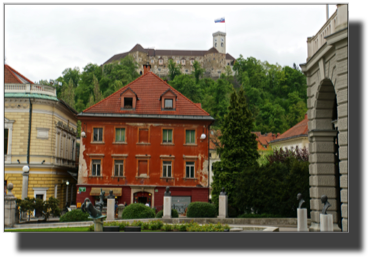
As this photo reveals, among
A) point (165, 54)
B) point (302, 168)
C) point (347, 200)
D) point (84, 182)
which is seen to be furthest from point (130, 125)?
point (165, 54)

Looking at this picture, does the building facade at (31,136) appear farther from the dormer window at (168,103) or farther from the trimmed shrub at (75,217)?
the trimmed shrub at (75,217)

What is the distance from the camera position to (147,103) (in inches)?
1467

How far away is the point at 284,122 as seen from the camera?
7919cm

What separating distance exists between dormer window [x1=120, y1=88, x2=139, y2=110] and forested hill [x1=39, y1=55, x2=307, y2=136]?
3928 cm

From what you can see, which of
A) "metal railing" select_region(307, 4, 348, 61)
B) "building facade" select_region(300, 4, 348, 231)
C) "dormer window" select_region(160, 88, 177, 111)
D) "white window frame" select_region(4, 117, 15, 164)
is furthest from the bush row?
"dormer window" select_region(160, 88, 177, 111)

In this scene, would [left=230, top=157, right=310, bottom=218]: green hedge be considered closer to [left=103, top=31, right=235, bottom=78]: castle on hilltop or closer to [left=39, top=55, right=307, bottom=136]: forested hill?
[left=39, top=55, right=307, bottom=136]: forested hill

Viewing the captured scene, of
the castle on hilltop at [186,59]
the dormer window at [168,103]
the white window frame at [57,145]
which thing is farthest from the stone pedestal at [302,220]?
the castle on hilltop at [186,59]

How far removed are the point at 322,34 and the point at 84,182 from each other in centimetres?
2509

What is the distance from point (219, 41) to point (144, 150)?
460 feet

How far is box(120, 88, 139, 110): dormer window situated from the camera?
3675cm

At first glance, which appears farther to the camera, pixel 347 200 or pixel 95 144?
pixel 95 144

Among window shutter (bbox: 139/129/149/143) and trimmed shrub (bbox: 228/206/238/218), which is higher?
window shutter (bbox: 139/129/149/143)

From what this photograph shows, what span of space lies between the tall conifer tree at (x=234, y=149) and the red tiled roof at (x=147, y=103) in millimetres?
3162
